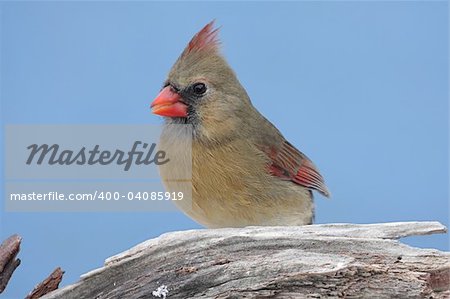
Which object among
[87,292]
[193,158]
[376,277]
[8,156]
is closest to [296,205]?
[193,158]

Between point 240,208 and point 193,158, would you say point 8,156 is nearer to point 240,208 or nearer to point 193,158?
point 193,158

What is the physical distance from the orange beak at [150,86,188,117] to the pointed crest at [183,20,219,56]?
158 millimetres

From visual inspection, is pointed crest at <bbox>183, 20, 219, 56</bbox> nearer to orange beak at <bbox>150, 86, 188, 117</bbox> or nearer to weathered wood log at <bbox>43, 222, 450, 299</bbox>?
orange beak at <bbox>150, 86, 188, 117</bbox>

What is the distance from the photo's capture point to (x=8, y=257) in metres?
2.35

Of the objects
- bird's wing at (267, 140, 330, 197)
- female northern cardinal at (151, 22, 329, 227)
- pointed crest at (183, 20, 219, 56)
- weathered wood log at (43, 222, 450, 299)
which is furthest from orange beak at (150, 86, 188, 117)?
weathered wood log at (43, 222, 450, 299)

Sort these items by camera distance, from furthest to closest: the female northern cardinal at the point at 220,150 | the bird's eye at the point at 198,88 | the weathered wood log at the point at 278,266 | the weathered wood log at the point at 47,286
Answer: the bird's eye at the point at 198,88, the female northern cardinal at the point at 220,150, the weathered wood log at the point at 47,286, the weathered wood log at the point at 278,266

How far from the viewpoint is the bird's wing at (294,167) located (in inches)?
106

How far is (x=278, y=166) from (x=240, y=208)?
0.94 ft

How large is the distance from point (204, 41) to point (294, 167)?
0.57 m

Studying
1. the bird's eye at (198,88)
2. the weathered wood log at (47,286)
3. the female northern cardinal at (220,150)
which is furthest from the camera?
the bird's eye at (198,88)

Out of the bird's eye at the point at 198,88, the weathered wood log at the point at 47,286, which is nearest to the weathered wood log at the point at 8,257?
the weathered wood log at the point at 47,286

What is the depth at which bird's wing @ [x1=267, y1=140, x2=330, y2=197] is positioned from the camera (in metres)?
2.70

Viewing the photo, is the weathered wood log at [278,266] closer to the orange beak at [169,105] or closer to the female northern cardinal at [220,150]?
the female northern cardinal at [220,150]

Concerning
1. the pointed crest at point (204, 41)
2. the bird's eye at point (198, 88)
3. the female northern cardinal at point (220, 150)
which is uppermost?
the pointed crest at point (204, 41)
